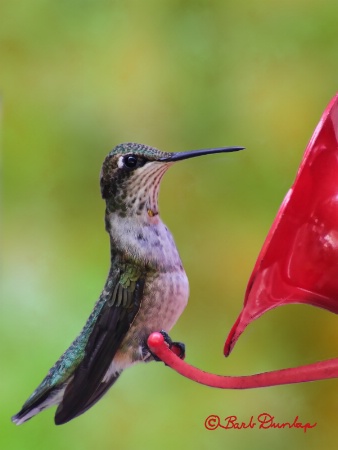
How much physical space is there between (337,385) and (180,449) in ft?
1.44

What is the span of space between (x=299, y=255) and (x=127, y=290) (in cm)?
42

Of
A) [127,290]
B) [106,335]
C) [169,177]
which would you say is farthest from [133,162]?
[106,335]

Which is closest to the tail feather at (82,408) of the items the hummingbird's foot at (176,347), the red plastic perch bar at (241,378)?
the hummingbird's foot at (176,347)

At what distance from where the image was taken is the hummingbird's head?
1.43m

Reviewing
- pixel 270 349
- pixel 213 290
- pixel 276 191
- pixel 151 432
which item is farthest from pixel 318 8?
pixel 151 432

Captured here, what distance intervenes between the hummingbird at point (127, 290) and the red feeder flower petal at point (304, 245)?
0.27 metres

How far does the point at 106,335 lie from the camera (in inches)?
57.4

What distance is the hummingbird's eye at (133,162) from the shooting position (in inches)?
56.2

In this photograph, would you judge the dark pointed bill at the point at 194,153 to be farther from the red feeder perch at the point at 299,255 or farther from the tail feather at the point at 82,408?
the tail feather at the point at 82,408

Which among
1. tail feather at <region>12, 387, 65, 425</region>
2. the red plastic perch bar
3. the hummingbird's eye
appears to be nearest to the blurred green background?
tail feather at <region>12, 387, 65, 425</region>

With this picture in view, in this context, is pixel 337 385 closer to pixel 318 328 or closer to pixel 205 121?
pixel 318 328

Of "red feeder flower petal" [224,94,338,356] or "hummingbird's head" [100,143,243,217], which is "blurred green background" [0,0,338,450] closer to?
"hummingbird's head" [100,143,243,217]

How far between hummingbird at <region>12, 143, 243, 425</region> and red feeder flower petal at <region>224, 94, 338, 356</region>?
0.90 feet

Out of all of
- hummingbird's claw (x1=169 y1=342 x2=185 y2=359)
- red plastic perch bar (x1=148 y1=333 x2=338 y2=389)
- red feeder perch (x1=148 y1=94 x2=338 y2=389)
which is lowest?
hummingbird's claw (x1=169 y1=342 x2=185 y2=359)
